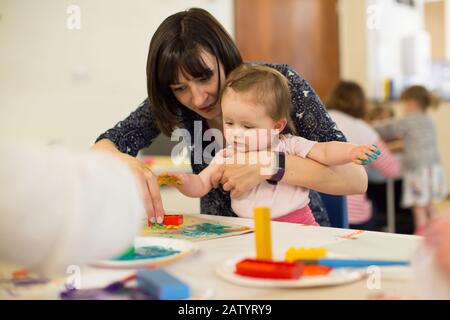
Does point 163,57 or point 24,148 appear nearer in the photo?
point 24,148

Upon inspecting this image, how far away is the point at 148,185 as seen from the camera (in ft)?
2.79

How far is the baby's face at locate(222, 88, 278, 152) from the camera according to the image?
97 cm

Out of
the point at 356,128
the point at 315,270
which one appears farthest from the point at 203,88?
the point at 356,128

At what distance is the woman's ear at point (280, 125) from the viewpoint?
1013mm

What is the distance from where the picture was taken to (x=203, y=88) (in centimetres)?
104

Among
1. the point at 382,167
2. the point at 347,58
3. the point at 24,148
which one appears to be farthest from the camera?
the point at 347,58

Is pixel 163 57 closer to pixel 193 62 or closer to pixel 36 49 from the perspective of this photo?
pixel 193 62

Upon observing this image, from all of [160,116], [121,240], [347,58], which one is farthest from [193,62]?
[347,58]

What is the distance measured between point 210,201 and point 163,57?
347 mm

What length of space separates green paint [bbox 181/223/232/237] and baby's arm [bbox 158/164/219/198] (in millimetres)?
93

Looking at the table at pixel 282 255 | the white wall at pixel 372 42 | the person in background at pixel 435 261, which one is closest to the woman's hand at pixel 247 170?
the table at pixel 282 255

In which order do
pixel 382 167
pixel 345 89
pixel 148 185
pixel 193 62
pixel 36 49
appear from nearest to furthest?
pixel 148 185 < pixel 193 62 < pixel 36 49 < pixel 345 89 < pixel 382 167

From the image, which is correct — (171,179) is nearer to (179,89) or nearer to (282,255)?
(179,89)

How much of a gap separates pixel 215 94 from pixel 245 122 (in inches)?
4.6
